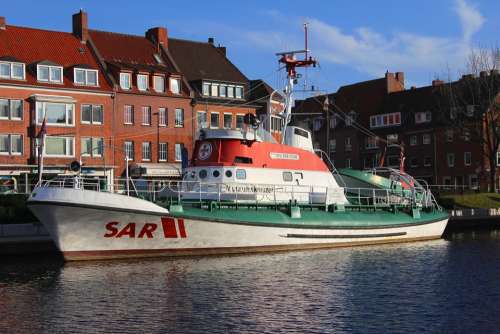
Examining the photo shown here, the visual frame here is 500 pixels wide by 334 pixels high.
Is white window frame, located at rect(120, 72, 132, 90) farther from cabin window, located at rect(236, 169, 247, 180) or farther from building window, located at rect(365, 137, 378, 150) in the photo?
building window, located at rect(365, 137, 378, 150)

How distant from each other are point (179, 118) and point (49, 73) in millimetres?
12467

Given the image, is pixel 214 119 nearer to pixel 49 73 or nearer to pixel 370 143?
pixel 49 73

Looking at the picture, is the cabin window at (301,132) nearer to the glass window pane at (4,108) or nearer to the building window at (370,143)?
the glass window pane at (4,108)

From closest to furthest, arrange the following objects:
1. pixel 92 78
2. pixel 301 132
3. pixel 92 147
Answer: pixel 301 132 → pixel 92 147 → pixel 92 78

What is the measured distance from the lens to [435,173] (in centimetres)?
8288

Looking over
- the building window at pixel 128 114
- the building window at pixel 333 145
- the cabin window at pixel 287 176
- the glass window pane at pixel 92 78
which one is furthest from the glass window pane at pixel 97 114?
the building window at pixel 333 145

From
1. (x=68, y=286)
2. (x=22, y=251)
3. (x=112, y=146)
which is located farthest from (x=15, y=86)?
(x=68, y=286)

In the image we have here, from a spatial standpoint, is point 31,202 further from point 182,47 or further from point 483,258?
point 182,47

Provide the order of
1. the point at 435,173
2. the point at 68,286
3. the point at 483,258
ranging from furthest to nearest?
the point at 435,173 < the point at 483,258 < the point at 68,286

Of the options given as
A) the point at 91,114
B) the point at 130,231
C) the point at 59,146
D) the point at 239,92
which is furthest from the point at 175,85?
the point at 130,231

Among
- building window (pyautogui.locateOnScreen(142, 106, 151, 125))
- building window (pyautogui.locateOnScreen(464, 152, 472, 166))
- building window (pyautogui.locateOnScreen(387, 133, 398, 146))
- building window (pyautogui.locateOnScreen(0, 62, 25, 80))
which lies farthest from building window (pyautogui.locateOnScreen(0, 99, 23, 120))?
building window (pyautogui.locateOnScreen(464, 152, 472, 166))

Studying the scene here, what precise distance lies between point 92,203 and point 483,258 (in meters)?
17.5

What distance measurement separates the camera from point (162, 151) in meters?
66.2

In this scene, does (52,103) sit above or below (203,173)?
above
